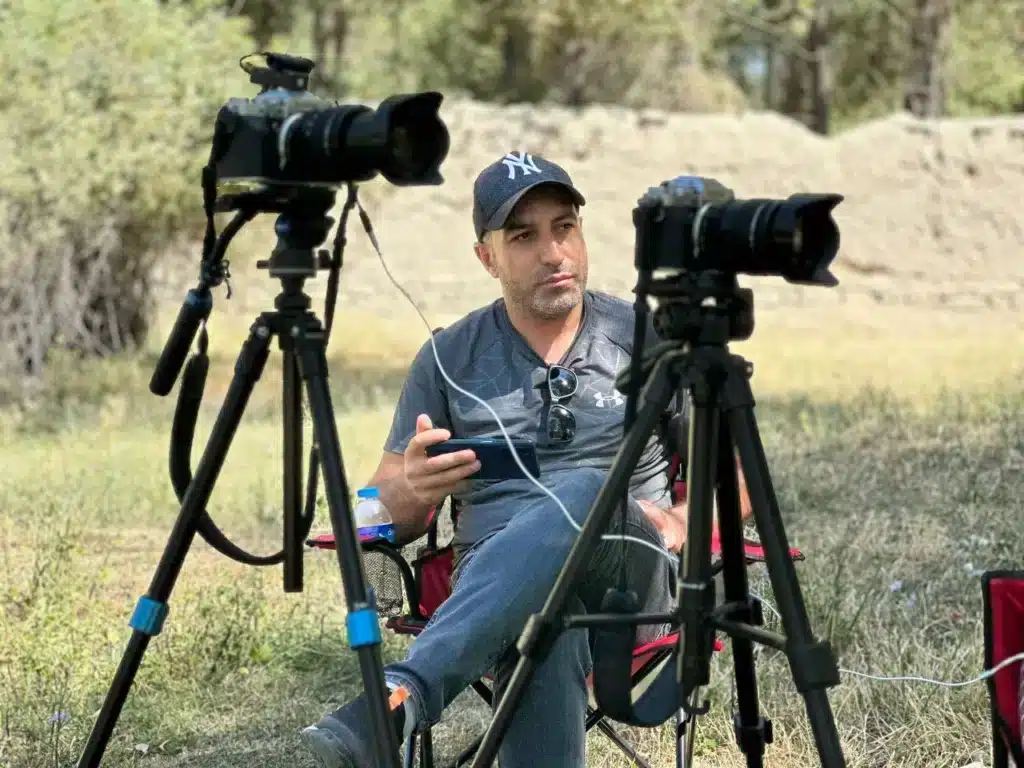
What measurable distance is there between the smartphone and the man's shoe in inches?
19.3

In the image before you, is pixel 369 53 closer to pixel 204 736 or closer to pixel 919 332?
pixel 919 332

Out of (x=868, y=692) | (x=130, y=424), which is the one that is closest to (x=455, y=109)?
(x=130, y=424)

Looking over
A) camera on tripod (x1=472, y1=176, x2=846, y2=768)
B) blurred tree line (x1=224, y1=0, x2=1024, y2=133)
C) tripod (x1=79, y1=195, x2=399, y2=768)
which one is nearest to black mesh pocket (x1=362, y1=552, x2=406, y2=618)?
tripod (x1=79, y1=195, x2=399, y2=768)

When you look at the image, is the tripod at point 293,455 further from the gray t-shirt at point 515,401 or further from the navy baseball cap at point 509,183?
the navy baseball cap at point 509,183

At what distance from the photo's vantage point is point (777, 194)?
17406mm

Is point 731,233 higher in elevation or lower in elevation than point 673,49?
lower

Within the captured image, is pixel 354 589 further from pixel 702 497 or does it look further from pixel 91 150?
pixel 91 150

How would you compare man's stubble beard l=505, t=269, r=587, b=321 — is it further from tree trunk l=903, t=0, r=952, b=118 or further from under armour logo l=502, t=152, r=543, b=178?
tree trunk l=903, t=0, r=952, b=118

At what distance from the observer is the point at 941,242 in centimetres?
1723

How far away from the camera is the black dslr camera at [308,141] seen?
2.49 metres

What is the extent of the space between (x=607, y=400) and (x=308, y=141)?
3.74 feet

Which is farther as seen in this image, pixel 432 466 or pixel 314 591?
pixel 314 591

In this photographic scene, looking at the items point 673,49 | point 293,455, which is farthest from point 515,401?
point 673,49

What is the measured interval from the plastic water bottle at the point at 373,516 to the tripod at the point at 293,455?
17.7 inches
